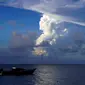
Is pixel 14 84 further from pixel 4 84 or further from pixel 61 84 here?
pixel 61 84

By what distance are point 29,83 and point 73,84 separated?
20.4m

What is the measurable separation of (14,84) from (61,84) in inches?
837

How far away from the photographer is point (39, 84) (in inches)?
6068

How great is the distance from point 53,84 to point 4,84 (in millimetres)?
23032

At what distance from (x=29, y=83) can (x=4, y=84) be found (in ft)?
37.7

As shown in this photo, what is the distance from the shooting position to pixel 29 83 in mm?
159750

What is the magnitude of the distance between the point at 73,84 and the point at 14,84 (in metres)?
26.5

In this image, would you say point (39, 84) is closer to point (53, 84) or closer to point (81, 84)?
point (53, 84)

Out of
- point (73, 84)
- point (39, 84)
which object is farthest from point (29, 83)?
point (73, 84)

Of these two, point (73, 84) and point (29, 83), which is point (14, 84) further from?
point (73, 84)

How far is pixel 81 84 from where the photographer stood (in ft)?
506

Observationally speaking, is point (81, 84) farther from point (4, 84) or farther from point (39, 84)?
point (4, 84)

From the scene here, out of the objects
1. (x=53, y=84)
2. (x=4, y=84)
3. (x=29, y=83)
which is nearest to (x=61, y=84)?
(x=53, y=84)

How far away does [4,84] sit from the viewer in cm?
15812
